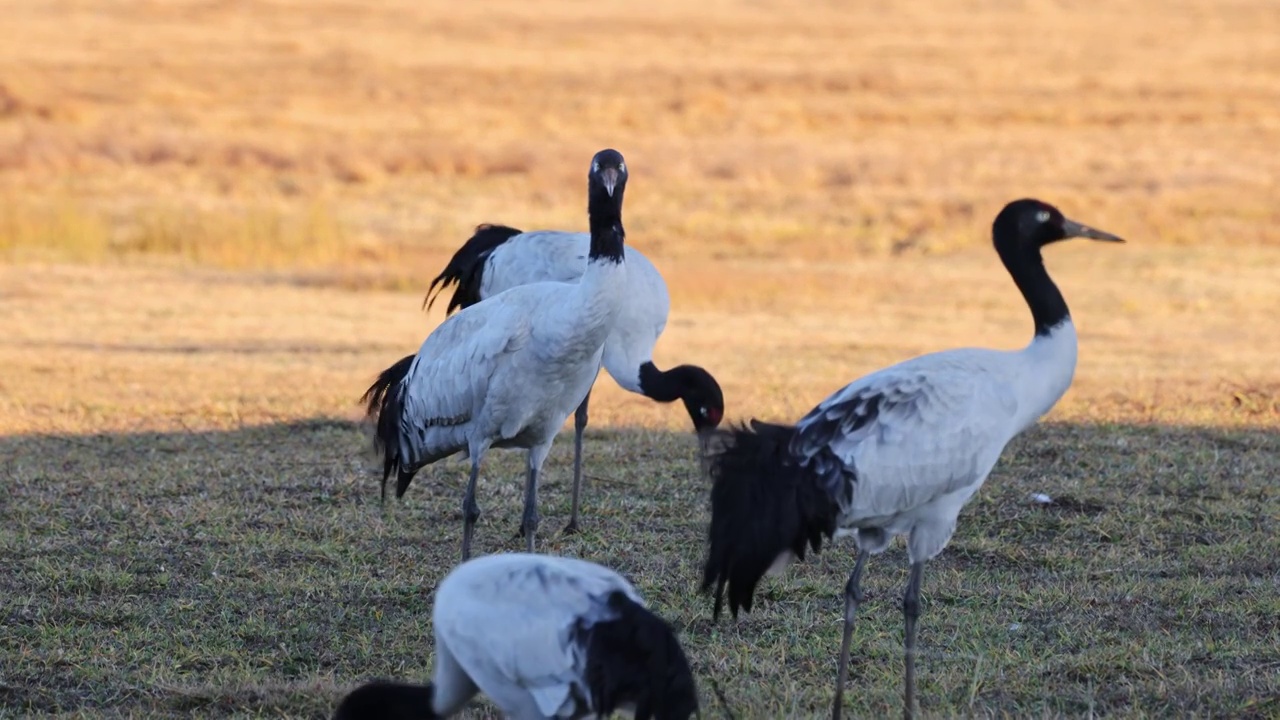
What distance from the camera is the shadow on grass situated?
5.89m

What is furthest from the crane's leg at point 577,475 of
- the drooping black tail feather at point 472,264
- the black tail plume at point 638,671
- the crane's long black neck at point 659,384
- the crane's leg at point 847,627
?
the black tail plume at point 638,671

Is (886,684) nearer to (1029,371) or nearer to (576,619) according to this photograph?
(1029,371)

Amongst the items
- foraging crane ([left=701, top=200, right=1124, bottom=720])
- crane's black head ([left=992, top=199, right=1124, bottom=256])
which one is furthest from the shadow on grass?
crane's black head ([left=992, top=199, right=1124, bottom=256])

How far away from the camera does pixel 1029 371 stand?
5707mm

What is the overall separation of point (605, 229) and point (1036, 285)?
69.9 inches

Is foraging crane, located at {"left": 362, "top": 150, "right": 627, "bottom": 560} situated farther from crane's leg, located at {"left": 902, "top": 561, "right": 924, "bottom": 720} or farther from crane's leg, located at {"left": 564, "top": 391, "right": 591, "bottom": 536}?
crane's leg, located at {"left": 902, "top": 561, "right": 924, "bottom": 720}

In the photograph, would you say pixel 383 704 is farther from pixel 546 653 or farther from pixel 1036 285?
pixel 1036 285

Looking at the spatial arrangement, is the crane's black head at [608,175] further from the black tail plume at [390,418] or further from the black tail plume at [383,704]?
the black tail plume at [383,704]

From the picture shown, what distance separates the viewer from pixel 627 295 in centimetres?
828

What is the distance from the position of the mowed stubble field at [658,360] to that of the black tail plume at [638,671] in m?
1.23

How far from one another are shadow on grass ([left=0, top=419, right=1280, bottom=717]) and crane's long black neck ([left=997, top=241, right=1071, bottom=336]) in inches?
48.6

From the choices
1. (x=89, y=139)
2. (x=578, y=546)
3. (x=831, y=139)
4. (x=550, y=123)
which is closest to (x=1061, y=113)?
(x=831, y=139)

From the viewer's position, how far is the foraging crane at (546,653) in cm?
440

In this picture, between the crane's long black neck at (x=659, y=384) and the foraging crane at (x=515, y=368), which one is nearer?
the foraging crane at (x=515, y=368)
